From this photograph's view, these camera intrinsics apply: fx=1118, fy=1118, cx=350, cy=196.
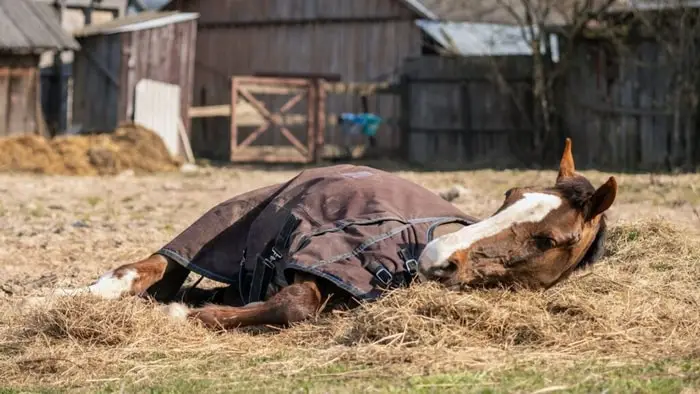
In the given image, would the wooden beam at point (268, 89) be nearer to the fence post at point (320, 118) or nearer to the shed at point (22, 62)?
the fence post at point (320, 118)

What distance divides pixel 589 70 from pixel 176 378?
1650 centimetres

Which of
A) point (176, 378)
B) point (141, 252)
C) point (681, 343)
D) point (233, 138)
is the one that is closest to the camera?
point (176, 378)

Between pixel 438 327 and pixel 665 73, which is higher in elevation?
pixel 665 73

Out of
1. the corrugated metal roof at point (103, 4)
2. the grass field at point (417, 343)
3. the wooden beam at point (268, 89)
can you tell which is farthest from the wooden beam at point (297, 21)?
the grass field at point (417, 343)

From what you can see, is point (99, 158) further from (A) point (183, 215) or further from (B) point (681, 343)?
(B) point (681, 343)

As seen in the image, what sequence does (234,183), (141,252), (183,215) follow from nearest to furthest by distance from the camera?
(141,252) < (183,215) < (234,183)

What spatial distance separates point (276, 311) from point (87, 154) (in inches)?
489

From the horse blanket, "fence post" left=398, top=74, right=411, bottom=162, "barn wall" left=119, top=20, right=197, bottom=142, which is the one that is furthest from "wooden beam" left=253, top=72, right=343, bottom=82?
the horse blanket

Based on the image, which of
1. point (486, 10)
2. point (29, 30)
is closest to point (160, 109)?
point (29, 30)

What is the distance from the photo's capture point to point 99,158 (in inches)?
680

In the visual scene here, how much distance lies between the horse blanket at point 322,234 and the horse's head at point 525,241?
417 millimetres

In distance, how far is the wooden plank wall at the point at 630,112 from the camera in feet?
58.6

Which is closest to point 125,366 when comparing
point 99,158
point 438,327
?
point 438,327

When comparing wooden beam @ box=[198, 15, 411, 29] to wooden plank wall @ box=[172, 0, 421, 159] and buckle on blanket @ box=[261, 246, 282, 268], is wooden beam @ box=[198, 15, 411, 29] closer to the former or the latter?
wooden plank wall @ box=[172, 0, 421, 159]
